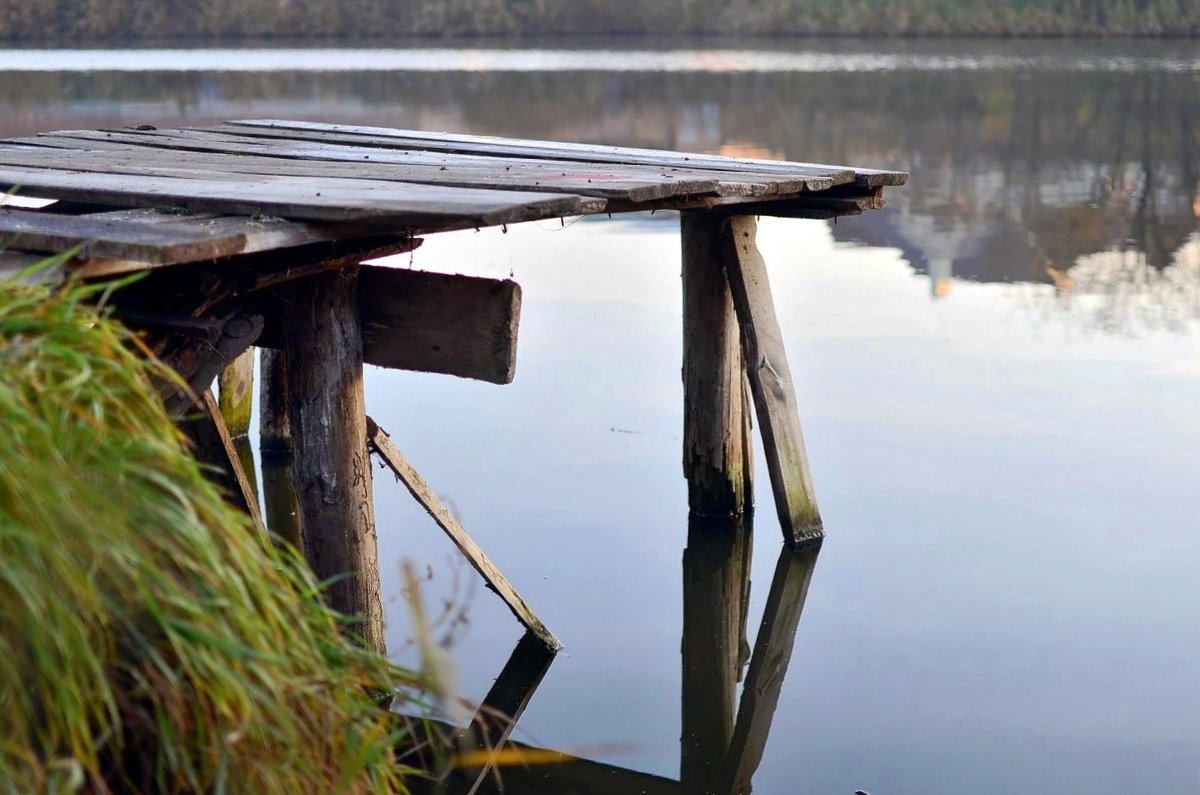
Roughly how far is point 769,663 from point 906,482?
1.97 meters

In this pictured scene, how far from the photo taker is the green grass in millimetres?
2123

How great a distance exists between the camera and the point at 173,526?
2305 millimetres

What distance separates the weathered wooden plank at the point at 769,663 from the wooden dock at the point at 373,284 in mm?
19

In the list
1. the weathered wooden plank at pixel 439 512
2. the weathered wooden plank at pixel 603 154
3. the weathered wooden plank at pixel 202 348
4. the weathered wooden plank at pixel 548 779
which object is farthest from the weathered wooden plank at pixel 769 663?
the weathered wooden plank at pixel 202 348

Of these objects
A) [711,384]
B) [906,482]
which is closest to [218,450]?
[711,384]

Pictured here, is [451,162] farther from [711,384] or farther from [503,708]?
[503,708]

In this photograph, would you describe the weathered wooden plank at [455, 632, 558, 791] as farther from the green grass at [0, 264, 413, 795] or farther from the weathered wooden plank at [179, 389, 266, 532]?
the green grass at [0, 264, 413, 795]

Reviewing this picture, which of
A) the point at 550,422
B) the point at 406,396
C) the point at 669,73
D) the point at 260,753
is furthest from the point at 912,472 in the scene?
the point at 669,73

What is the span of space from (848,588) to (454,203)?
2770mm

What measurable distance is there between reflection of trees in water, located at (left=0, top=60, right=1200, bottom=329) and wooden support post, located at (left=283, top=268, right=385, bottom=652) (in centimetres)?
846

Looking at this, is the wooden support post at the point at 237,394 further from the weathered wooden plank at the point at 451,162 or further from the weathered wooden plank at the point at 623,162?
the weathered wooden plank at the point at 623,162

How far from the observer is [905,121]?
21781 millimetres

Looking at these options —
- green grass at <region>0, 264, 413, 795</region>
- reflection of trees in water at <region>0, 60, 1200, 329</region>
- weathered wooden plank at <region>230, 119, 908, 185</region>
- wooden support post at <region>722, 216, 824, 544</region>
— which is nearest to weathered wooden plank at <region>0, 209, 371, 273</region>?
green grass at <region>0, 264, 413, 795</region>

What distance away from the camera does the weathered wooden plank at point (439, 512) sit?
4.56 meters
